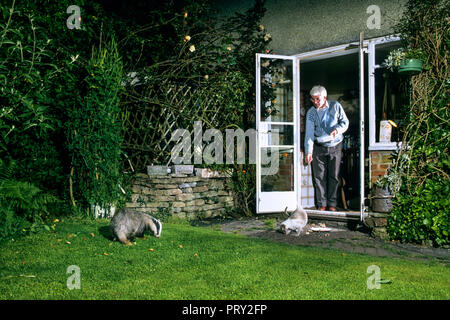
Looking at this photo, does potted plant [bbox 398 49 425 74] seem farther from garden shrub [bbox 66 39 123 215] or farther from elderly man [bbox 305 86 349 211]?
garden shrub [bbox 66 39 123 215]

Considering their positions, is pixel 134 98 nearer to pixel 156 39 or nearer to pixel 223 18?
pixel 156 39

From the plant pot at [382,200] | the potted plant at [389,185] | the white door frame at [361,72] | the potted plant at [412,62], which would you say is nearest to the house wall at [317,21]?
the white door frame at [361,72]

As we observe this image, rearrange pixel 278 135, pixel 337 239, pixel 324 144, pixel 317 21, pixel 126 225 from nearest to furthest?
pixel 126 225 < pixel 337 239 < pixel 317 21 < pixel 278 135 < pixel 324 144

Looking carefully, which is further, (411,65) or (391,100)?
(391,100)

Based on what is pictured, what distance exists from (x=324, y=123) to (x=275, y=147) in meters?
1.08

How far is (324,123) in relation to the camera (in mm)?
6797

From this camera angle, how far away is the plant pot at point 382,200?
5.02 meters

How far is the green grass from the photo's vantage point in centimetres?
281

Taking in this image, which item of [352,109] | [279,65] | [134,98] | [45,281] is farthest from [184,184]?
[352,109]

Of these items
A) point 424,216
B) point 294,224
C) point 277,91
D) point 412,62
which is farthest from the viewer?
point 277,91

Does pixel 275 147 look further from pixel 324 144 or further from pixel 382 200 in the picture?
pixel 382 200

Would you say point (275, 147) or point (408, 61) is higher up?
point (408, 61)

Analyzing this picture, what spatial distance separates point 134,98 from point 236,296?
4123mm

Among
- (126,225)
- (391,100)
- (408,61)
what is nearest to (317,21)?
(391,100)
